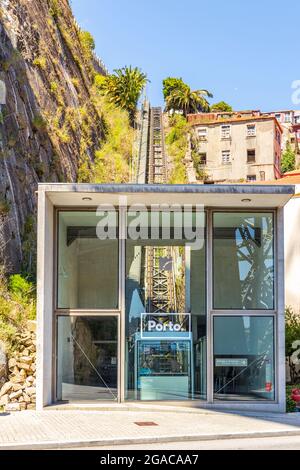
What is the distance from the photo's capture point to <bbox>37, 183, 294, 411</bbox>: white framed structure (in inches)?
634

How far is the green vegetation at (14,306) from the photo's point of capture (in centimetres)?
1748

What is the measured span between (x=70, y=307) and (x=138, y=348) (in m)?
1.74

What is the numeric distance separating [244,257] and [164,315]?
7.41 ft

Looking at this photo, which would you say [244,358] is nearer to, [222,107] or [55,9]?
[55,9]

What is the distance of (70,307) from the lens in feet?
53.7

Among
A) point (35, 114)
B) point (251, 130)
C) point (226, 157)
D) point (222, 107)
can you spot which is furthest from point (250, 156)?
point (35, 114)

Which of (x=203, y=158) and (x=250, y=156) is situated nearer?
(x=203, y=158)

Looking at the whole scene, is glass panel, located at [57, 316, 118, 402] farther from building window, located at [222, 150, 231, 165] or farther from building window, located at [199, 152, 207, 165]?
building window, located at [222, 150, 231, 165]

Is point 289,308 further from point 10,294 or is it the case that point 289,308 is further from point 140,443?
point 140,443

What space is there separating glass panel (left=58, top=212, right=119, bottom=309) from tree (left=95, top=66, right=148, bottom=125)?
41049 millimetres

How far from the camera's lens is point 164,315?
54.1 feet

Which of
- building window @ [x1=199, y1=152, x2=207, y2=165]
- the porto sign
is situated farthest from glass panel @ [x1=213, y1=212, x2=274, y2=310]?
building window @ [x1=199, y1=152, x2=207, y2=165]

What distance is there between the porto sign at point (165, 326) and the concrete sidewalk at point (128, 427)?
158cm
